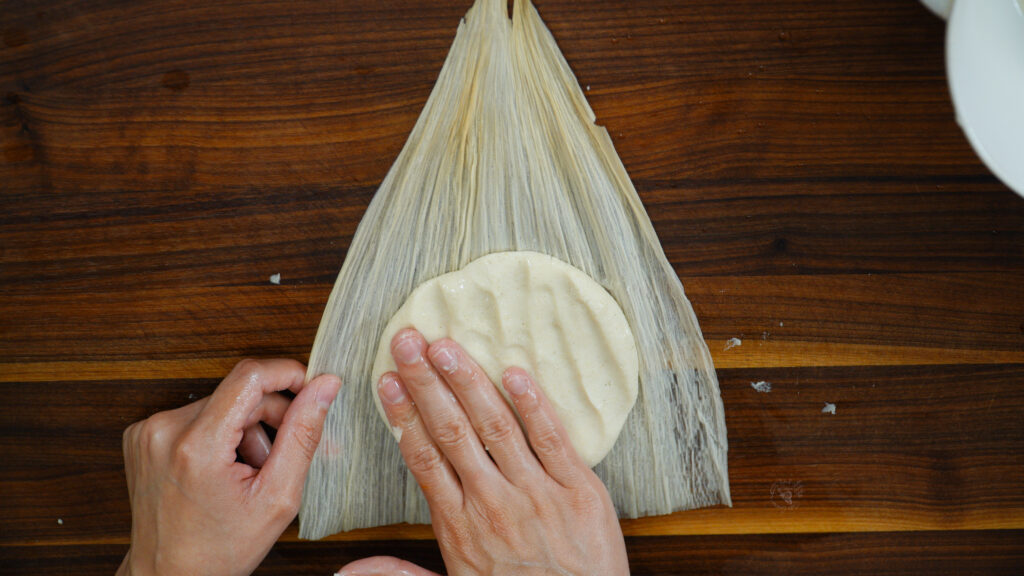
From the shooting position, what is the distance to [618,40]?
0.81m

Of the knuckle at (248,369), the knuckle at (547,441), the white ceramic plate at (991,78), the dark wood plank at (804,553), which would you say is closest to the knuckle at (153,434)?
the knuckle at (248,369)

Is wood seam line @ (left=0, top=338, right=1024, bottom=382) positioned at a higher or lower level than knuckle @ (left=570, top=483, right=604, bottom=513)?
higher

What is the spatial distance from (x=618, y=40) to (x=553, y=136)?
0.50ft

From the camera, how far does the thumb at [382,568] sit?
2.61 ft

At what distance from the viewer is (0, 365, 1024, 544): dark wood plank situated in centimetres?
85

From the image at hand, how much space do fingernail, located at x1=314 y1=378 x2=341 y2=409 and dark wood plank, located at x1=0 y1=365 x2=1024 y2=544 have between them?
183 millimetres

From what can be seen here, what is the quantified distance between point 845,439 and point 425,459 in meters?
0.58

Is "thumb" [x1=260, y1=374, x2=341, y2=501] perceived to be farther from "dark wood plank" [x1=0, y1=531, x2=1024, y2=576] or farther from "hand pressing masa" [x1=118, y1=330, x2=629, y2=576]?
"dark wood plank" [x1=0, y1=531, x2=1024, y2=576]

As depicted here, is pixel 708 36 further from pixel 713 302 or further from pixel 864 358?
pixel 864 358

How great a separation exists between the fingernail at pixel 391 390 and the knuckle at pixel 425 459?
0.24 ft

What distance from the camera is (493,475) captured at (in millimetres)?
796

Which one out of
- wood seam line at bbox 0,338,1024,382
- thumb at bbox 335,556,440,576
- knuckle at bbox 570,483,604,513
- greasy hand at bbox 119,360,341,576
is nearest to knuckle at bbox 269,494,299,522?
greasy hand at bbox 119,360,341,576

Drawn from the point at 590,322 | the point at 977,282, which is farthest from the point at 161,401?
the point at 977,282

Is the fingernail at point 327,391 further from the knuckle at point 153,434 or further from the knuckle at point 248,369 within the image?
the knuckle at point 153,434
